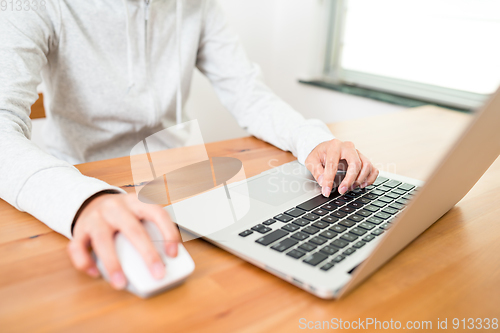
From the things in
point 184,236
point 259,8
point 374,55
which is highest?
point 259,8

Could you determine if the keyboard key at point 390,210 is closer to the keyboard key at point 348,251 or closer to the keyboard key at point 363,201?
the keyboard key at point 363,201

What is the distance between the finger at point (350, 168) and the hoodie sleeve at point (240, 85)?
0.19 metres

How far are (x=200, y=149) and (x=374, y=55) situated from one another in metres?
1.41

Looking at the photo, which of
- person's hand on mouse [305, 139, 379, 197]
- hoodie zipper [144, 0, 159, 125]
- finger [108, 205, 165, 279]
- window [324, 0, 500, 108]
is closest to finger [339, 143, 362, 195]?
person's hand on mouse [305, 139, 379, 197]

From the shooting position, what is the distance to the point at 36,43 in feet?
2.51

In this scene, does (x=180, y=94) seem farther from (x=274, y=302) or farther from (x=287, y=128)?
(x=274, y=302)

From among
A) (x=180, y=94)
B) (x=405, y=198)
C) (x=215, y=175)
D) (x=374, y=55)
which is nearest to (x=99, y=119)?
(x=180, y=94)

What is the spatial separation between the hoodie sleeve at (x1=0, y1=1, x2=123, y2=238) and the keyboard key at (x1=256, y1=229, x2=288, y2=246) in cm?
19

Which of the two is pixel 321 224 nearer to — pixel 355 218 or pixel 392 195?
pixel 355 218

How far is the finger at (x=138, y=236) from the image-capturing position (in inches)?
13.9

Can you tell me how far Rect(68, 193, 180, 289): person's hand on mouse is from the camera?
357 millimetres

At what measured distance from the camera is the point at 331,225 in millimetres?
472

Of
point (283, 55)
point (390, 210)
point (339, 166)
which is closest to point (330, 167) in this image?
point (339, 166)

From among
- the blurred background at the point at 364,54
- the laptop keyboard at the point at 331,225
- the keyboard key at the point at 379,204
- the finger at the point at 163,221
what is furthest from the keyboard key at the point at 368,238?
the blurred background at the point at 364,54
